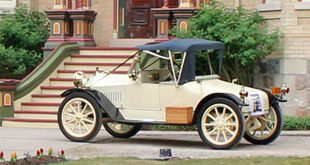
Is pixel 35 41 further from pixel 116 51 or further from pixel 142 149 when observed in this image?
pixel 142 149

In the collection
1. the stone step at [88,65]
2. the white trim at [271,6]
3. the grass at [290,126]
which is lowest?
the grass at [290,126]

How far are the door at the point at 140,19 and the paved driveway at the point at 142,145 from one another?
18.1ft

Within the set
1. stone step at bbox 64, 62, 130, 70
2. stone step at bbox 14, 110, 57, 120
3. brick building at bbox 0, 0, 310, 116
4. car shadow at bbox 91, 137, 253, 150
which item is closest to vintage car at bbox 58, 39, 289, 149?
car shadow at bbox 91, 137, 253, 150

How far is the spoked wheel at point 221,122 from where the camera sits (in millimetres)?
10883

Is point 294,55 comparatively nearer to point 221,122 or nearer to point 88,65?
point 88,65

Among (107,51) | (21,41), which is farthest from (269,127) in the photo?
(21,41)

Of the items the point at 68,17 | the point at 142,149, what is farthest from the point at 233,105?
the point at 68,17

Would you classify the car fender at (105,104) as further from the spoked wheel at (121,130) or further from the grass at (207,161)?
the grass at (207,161)

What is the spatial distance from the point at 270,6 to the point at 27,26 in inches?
233

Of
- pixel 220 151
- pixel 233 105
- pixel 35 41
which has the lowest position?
pixel 220 151

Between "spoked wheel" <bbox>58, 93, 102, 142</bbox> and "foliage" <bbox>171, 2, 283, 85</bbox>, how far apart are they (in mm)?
4112

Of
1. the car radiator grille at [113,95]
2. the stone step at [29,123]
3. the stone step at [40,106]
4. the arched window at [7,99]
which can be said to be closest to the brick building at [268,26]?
the stone step at [40,106]

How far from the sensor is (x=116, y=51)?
666 inches

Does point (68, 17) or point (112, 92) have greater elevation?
point (68, 17)
